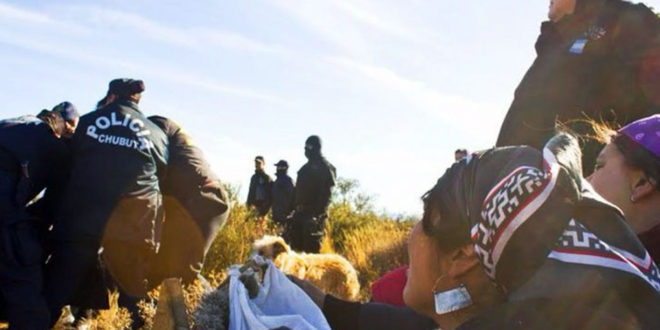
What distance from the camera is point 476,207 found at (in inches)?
64.0

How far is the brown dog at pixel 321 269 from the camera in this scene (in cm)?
806

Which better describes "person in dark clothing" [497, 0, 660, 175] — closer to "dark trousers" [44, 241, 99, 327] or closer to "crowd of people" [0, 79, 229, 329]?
"crowd of people" [0, 79, 229, 329]

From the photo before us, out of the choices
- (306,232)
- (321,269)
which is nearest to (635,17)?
(321,269)

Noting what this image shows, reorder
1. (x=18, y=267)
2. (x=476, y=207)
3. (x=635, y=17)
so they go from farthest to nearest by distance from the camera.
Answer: (x=18, y=267), (x=635, y=17), (x=476, y=207)

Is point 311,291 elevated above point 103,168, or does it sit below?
below

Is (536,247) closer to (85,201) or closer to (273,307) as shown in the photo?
(273,307)

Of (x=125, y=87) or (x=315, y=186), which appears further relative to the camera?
(x=315, y=186)

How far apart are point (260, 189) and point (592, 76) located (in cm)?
1193

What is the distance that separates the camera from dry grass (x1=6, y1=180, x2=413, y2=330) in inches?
207

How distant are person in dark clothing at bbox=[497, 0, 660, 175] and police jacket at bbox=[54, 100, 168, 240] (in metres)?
2.58

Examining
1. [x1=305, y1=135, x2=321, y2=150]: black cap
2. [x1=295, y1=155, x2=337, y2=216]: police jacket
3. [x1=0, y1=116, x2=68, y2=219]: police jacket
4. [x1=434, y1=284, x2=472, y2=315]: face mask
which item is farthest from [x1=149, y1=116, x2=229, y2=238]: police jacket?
[x1=305, y1=135, x2=321, y2=150]: black cap

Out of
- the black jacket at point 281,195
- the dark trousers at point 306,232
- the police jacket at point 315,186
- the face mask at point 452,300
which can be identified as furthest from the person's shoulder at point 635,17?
the black jacket at point 281,195

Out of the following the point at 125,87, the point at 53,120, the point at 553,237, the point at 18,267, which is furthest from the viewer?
the point at 125,87

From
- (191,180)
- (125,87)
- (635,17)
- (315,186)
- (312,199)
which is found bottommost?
(312,199)
